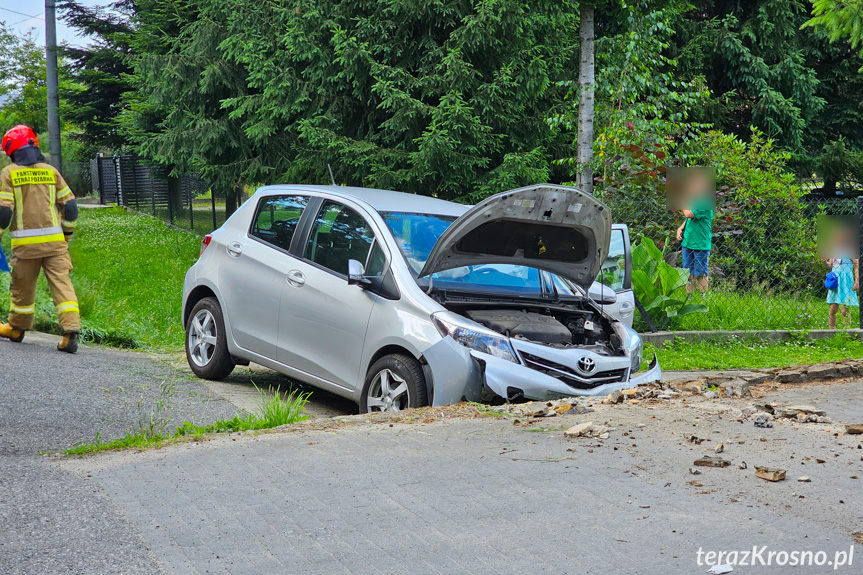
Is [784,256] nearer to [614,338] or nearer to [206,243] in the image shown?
[614,338]

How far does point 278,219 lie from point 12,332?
330 centimetres

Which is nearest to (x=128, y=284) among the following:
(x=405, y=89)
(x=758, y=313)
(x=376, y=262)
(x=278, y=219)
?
(x=405, y=89)

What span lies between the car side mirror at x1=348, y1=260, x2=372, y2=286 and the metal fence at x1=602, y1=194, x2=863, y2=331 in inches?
202

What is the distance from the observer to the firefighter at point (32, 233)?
8.29m

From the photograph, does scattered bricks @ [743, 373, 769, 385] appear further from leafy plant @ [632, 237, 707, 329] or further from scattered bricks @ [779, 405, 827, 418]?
leafy plant @ [632, 237, 707, 329]

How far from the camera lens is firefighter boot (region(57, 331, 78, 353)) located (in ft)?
27.0

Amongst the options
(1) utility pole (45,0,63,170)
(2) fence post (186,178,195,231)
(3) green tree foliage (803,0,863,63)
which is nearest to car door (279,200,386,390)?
(3) green tree foliage (803,0,863,63)

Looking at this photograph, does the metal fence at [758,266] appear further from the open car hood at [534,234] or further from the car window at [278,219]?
the car window at [278,219]

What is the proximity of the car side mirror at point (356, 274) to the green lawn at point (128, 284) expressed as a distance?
4.27 metres

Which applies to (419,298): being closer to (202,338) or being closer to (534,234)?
(534,234)

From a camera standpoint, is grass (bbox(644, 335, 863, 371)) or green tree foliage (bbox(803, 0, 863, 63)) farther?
green tree foliage (bbox(803, 0, 863, 63))

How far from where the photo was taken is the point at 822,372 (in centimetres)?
754

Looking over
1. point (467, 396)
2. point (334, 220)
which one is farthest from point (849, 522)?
point (334, 220)

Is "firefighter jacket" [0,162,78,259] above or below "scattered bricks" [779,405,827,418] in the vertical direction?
above
